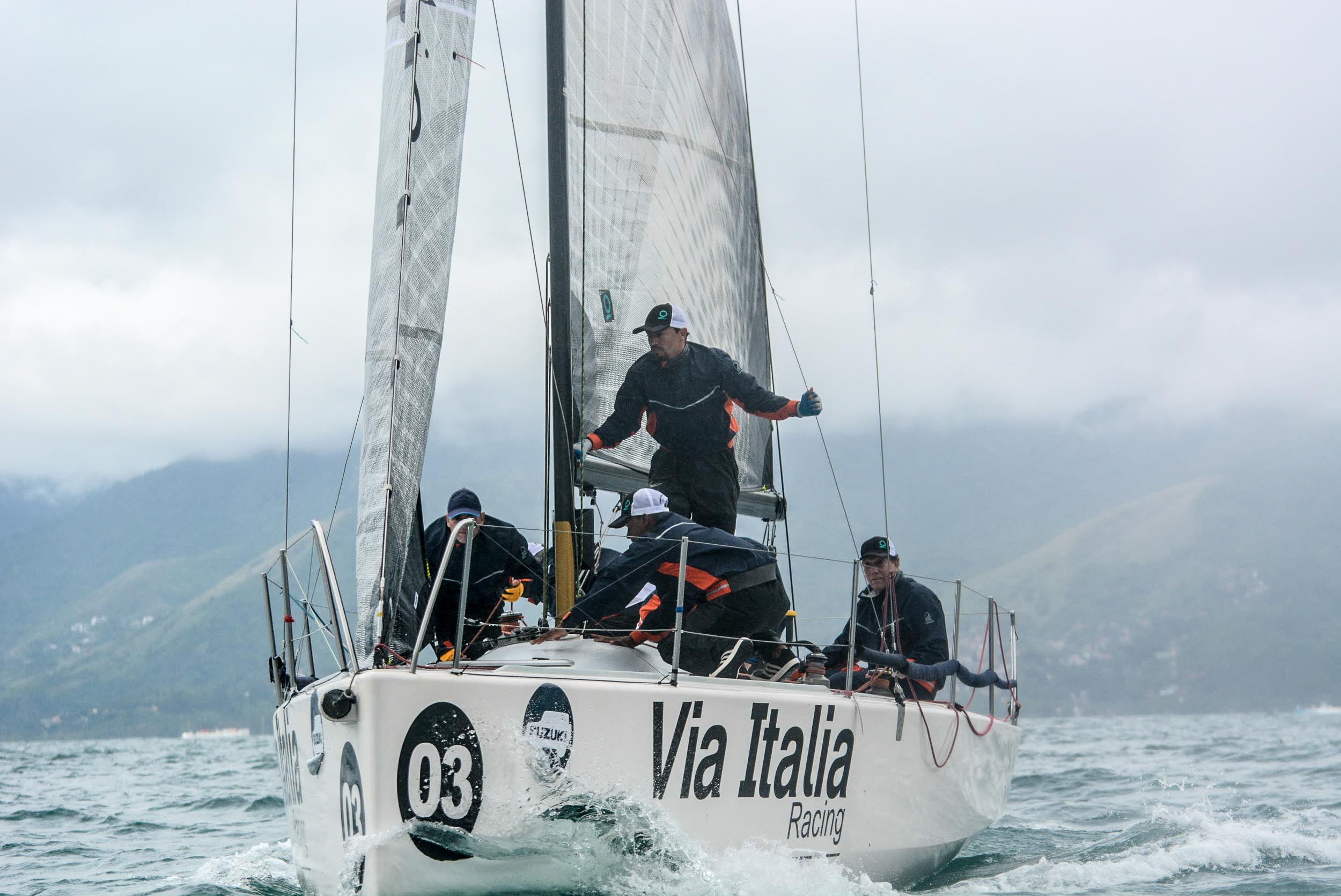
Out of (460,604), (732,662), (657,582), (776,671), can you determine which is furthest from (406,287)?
(776,671)

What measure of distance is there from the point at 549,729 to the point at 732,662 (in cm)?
102

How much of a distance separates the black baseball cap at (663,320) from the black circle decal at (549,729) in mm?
3053

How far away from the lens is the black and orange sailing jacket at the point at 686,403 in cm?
699

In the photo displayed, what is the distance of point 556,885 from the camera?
436cm

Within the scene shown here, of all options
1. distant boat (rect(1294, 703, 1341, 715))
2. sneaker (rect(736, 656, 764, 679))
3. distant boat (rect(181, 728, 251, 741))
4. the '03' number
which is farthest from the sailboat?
distant boat (rect(1294, 703, 1341, 715))

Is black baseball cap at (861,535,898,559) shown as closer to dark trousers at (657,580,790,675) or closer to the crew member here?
dark trousers at (657,580,790,675)

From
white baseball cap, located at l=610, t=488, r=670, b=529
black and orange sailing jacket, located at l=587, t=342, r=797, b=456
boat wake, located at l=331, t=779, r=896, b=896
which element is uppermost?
black and orange sailing jacket, located at l=587, t=342, r=797, b=456

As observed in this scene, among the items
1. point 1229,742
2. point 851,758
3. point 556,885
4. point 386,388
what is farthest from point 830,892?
point 1229,742

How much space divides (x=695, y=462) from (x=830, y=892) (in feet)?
9.14

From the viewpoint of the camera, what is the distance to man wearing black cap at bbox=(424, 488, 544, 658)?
20.0ft

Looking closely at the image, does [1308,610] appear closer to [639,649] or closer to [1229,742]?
[1229,742]

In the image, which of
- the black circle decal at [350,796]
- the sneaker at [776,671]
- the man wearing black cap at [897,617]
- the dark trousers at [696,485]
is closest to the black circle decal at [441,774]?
the black circle decal at [350,796]

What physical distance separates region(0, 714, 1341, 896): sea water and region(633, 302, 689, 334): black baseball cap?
3.08m

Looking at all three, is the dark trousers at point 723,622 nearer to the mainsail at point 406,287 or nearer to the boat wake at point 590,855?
the boat wake at point 590,855
